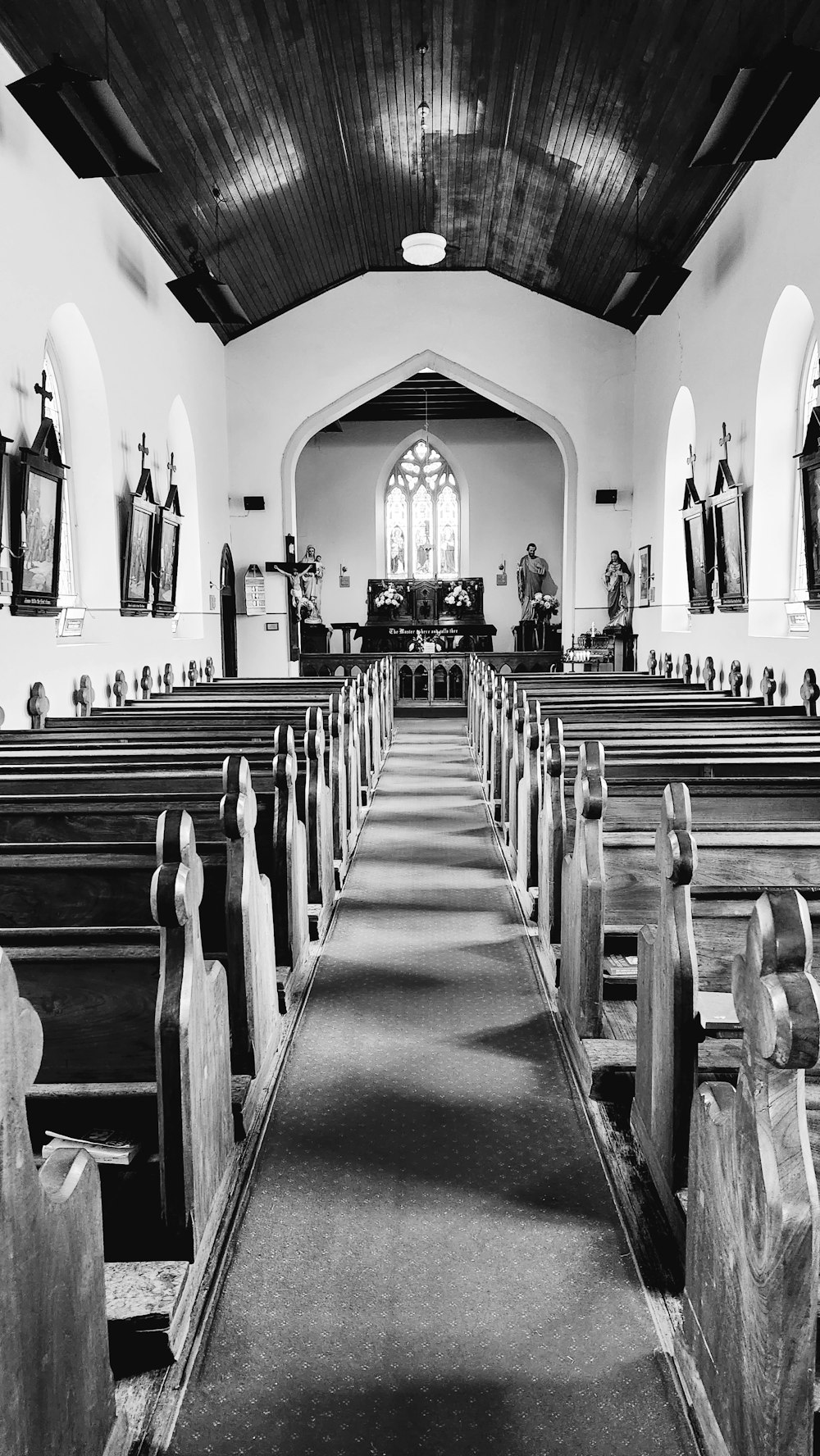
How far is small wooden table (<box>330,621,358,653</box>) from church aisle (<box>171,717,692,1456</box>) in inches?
458

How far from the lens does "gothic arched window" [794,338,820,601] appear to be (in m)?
6.82

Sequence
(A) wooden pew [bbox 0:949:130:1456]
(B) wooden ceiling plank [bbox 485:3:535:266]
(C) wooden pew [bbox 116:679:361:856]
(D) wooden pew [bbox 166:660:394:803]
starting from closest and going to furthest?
(A) wooden pew [bbox 0:949:130:1456] → (C) wooden pew [bbox 116:679:361:856] → (B) wooden ceiling plank [bbox 485:3:535:266] → (D) wooden pew [bbox 166:660:394:803]

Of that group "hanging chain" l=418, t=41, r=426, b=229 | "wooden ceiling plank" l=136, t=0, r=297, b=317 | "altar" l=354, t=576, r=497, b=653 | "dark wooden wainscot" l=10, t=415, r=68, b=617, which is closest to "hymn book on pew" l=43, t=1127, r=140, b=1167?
"dark wooden wainscot" l=10, t=415, r=68, b=617

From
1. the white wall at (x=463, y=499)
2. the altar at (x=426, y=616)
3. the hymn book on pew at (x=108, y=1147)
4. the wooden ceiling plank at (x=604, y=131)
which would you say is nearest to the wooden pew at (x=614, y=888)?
the hymn book on pew at (x=108, y=1147)

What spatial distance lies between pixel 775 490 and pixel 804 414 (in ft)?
1.77

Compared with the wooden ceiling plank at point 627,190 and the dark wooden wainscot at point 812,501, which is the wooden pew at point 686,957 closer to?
the dark wooden wainscot at point 812,501

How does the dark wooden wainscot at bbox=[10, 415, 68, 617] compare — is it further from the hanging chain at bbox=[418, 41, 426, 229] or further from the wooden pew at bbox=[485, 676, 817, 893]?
the hanging chain at bbox=[418, 41, 426, 229]

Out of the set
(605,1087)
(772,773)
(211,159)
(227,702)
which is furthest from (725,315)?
(605,1087)

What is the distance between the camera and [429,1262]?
6.35 ft

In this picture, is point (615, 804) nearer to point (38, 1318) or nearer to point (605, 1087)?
point (605, 1087)

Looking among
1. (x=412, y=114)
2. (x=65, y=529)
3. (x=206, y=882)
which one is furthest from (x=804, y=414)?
(x=206, y=882)

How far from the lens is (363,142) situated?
27.0 feet

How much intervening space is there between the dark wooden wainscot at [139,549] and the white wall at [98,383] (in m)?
0.09

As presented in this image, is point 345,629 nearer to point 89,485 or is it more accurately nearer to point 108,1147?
point 89,485
